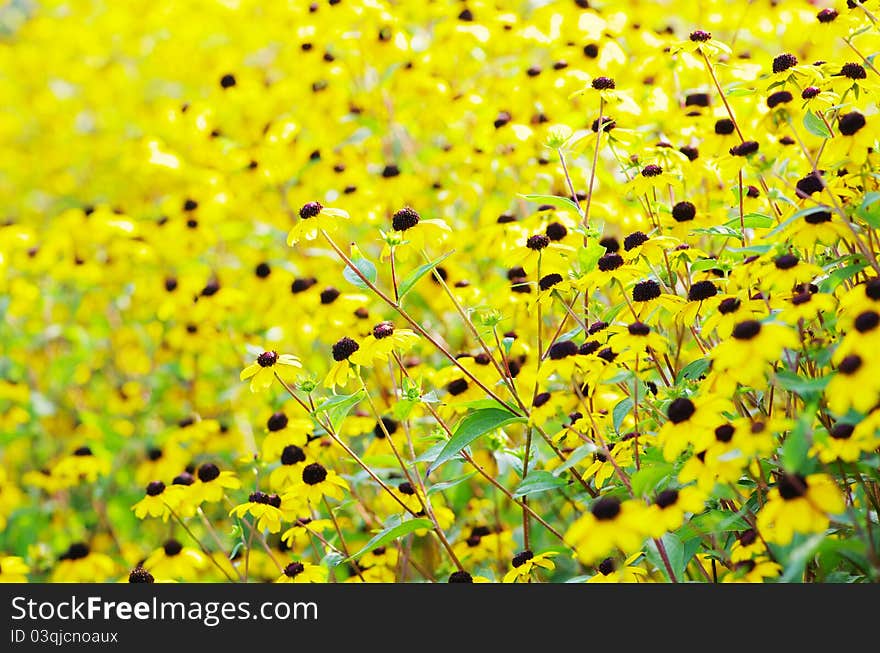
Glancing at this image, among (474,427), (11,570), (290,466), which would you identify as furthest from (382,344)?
(11,570)

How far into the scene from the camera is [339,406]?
6.43 ft

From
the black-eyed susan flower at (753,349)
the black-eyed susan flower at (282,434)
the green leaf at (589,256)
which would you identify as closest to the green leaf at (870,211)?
the black-eyed susan flower at (753,349)

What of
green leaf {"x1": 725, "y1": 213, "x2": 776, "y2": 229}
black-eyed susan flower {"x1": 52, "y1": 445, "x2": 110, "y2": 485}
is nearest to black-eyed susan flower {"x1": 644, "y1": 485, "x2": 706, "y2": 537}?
green leaf {"x1": 725, "y1": 213, "x2": 776, "y2": 229}

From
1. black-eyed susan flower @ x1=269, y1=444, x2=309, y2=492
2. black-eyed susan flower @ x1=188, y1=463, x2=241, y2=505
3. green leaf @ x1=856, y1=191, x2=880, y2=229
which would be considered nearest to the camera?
green leaf @ x1=856, y1=191, x2=880, y2=229

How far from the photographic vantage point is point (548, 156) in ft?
9.98

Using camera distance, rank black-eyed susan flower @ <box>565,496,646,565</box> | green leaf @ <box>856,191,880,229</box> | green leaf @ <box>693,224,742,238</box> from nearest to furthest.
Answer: black-eyed susan flower @ <box>565,496,646,565</box>, green leaf @ <box>856,191,880,229</box>, green leaf @ <box>693,224,742,238</box>

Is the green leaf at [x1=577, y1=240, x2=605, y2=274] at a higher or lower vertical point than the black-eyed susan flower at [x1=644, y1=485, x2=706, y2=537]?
higher

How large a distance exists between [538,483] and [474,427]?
0.18 metres

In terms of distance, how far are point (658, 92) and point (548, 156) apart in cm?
40

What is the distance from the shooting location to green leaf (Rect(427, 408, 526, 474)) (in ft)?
5.76

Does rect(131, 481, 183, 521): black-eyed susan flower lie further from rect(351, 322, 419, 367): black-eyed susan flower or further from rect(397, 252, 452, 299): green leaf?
rect(397, 252, 452, 299): green leaf

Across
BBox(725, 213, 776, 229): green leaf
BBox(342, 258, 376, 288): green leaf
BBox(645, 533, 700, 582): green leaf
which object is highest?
BBox(725, 213, 776, 229): green leaf
